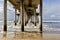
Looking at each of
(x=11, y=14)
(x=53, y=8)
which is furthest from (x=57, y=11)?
(x=11, y=14)

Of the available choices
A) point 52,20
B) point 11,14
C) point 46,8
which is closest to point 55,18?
point 52,20

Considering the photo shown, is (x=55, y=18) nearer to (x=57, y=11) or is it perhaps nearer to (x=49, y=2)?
(x=57, y=11)

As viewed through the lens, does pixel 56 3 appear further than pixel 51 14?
No

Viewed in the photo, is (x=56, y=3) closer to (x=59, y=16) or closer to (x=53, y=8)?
(x=53, y=8)

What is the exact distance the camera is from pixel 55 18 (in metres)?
34.0

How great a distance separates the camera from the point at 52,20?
3434 cm

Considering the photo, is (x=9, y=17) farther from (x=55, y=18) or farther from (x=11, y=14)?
(x=55, y=18)

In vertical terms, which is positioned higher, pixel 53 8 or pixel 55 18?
pixel 53 8

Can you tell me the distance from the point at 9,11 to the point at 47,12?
8236 mm

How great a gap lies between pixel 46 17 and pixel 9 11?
8185mm

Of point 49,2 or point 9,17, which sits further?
point 9,17

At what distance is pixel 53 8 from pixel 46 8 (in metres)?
1.45

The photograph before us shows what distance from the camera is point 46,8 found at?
32.7 metres

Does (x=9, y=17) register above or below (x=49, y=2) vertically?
below
